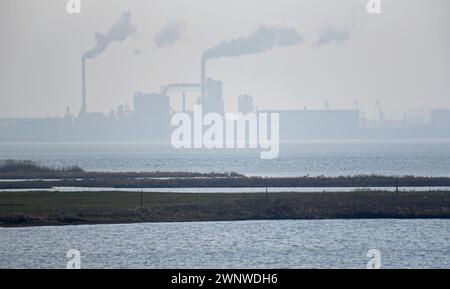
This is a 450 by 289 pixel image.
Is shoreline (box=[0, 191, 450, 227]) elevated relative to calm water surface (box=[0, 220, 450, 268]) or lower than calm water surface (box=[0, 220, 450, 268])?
elevated

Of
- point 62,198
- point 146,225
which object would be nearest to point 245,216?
point 146,225

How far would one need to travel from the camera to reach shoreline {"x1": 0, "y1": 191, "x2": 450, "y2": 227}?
52.1 meters

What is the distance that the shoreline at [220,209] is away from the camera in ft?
171

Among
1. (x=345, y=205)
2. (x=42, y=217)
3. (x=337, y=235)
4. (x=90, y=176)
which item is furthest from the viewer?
(x=90, y=176)

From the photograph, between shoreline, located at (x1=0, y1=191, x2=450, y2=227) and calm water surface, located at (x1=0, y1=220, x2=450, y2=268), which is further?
shoreline, located at (x1=0, y1=191, x2=450, y2=227)

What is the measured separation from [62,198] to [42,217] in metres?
11.7

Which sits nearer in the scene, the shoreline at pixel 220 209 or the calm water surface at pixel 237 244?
the calm water surface at pixel 237 244

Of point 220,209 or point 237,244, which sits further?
point 220,209

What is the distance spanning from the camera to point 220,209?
179ft

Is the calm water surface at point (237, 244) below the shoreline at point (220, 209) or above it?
below

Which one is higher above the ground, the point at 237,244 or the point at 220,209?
the point at 220,209
